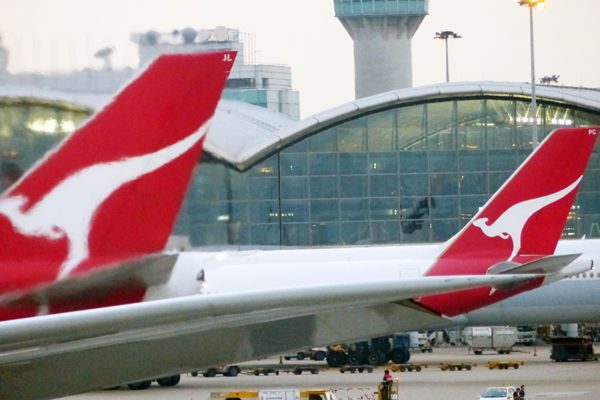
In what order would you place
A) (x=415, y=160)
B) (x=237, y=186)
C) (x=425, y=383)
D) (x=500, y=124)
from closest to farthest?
(x=237, y=186) → (x=425, y=383) → (x=500, y=124) → (x=415, y=160)

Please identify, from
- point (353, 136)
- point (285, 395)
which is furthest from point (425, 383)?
point (353, 136)

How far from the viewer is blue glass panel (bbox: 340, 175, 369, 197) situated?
6150cm

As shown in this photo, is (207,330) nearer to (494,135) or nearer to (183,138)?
(183,138)

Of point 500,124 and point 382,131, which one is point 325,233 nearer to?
point 382,131

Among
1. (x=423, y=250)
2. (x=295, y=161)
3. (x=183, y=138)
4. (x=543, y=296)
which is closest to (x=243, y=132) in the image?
(x=183, y=138)

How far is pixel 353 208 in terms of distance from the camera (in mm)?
61625

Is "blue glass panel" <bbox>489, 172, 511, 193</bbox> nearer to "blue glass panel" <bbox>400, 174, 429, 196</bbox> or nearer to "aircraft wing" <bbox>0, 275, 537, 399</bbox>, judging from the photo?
"blue glass panel" <bbox>400, 174, 429, 196</bbox>

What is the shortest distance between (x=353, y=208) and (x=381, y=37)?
9128 centimetres

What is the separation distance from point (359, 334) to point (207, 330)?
0.87 m

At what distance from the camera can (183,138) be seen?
7.86 m

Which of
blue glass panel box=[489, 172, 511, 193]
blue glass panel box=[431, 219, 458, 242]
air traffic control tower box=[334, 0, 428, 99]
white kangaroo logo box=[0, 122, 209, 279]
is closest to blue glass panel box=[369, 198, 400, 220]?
blue glass panel box=[431, 219, 458, 242]

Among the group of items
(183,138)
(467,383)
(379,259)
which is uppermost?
(183,138)

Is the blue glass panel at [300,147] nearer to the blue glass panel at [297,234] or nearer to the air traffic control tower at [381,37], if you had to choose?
the blue glass panel at [297,234]

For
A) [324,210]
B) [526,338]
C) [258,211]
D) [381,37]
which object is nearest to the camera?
[258,211]
